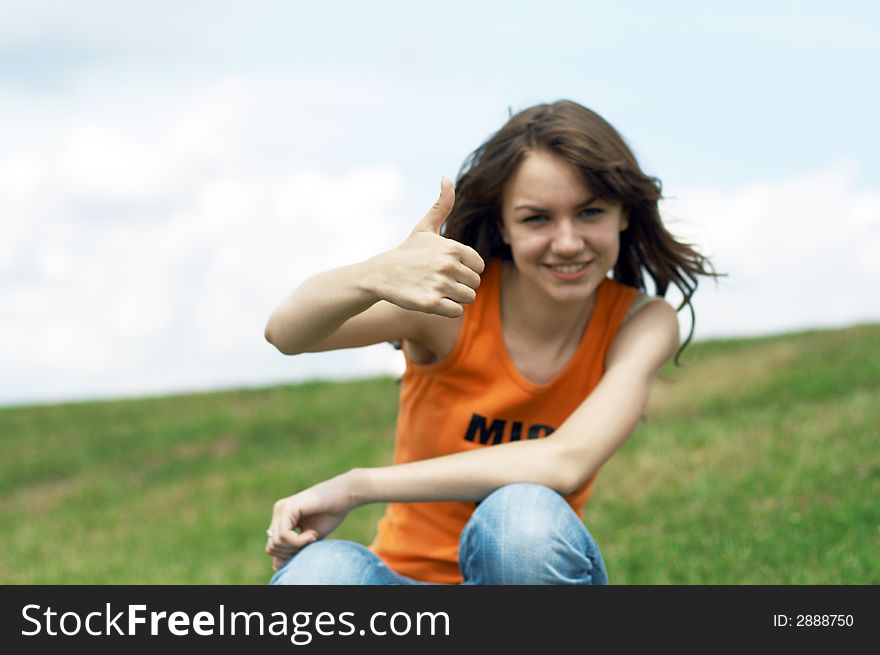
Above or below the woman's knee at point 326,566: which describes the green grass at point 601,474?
above

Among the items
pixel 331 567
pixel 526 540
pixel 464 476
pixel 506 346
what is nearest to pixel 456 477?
pixel 464 476

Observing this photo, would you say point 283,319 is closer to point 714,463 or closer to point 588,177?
point 588,177

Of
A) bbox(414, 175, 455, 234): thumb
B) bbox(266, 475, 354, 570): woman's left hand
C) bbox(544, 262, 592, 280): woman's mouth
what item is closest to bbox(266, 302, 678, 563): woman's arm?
bbox(266, 475, 354, 570): woman's left hand

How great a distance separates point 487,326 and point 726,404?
763 cm

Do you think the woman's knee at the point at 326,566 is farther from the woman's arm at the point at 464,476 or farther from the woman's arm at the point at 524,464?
the woman's arm at the point at 524,464

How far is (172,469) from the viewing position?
37.5ft

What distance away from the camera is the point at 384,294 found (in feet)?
8.70

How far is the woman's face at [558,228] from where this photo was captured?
121 inches

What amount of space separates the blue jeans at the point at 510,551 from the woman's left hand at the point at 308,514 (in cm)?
4

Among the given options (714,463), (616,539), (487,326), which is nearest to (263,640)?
(487,326)

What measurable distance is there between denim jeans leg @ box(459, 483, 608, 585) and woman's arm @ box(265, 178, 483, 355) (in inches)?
23.6

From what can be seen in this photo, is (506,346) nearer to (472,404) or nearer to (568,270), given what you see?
(472,404)

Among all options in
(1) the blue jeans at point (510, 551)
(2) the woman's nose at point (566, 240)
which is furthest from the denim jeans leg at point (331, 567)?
(2) the woman's nose at point (566, 240)

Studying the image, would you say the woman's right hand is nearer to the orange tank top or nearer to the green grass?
the orange tank top
